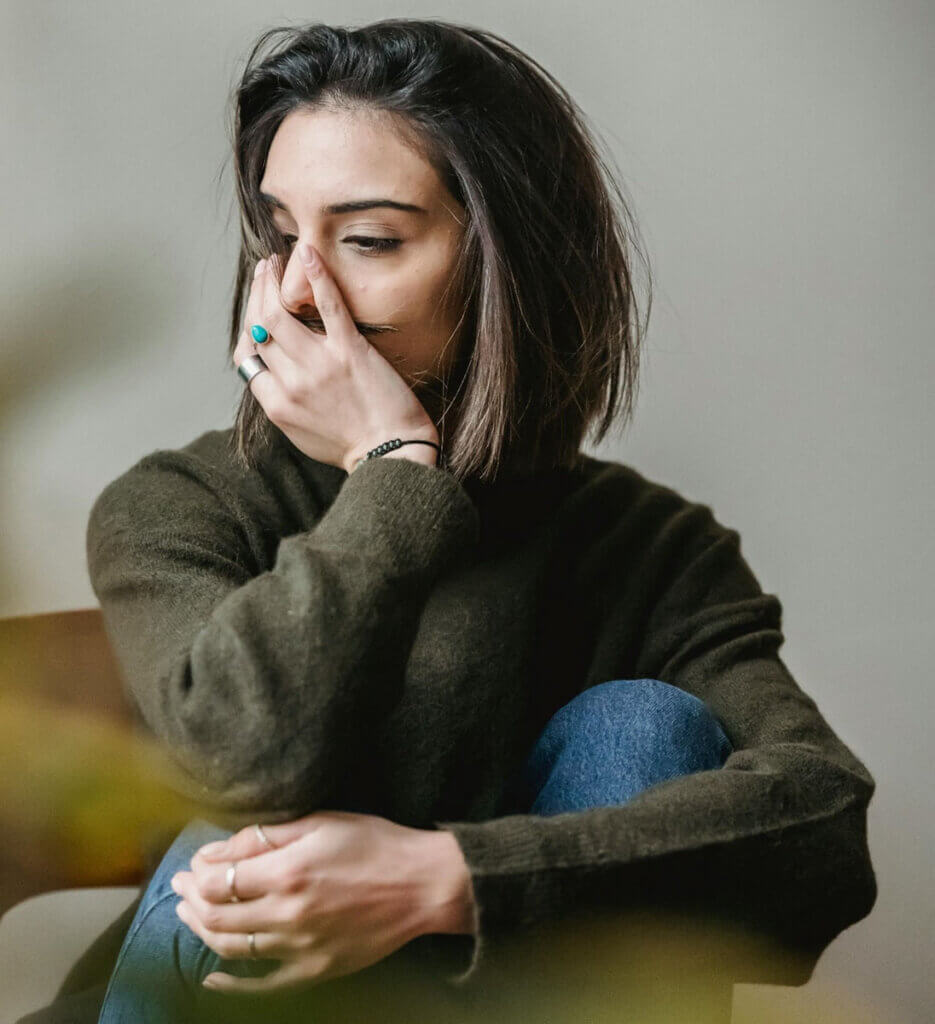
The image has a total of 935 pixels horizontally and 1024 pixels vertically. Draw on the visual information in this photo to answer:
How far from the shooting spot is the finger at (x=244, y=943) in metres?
0.78

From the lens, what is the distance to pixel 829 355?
164 cm

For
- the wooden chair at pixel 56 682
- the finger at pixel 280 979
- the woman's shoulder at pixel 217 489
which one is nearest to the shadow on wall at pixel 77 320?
the finger at pixel 280 979

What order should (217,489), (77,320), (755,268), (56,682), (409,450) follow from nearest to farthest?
1. (77,320)
2. (409,450)
3. (217,489)
4. (56,682)
5. (755,268)

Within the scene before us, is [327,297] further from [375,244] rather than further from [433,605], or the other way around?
[433,605]

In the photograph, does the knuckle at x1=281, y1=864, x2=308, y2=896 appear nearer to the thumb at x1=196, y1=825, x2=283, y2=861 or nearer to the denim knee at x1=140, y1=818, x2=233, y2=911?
the thumb at x1=196, y1=825, x2=283, y2=861

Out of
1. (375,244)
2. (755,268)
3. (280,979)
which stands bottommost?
(280,979)

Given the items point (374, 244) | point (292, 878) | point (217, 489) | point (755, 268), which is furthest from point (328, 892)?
point (755, 268)

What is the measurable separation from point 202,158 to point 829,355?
960 millimetres

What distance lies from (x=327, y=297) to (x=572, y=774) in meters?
0.49

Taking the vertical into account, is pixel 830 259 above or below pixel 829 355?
above

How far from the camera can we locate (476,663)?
3.51 feet

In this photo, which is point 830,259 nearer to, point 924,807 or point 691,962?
point 924,807

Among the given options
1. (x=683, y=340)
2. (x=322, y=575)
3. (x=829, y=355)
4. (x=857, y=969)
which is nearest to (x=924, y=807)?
(x=857, y=969)

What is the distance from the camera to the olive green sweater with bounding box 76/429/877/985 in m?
0.77
